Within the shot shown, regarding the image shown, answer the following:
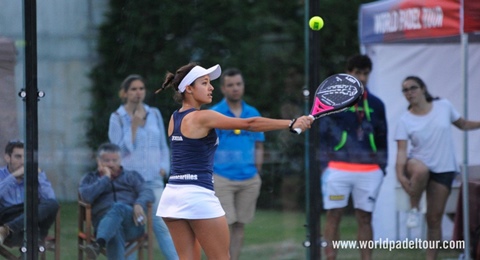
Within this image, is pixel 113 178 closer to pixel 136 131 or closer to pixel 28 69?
pixel 136 131

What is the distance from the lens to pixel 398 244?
8023 mm

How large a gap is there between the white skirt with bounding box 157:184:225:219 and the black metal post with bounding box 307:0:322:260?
2.03 metres

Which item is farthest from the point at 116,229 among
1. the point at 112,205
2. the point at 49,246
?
the point at 49,246

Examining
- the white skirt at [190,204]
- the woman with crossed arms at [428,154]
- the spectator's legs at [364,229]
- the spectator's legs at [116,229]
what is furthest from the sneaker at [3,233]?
the woman with crossed arms at [428,154]

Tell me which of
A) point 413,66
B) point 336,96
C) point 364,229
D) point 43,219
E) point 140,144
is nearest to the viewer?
point 336,96

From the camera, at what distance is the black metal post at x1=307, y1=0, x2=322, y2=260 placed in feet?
25.6

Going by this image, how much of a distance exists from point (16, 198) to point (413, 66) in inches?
138

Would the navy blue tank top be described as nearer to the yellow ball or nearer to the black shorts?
the yellow ball

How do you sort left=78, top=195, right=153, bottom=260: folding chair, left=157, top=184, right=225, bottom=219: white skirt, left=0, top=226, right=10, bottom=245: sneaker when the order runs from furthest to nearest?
left=78, top=195, right=153, bottom=260: folding chair < left=0, top=226, right=10, bottom=245: sneaker < left=157, top=184, right=225, bottom=219: white skirt

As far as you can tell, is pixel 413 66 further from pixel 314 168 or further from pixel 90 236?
pixel 90 236

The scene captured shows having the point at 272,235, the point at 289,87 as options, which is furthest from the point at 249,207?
the point at 289,87

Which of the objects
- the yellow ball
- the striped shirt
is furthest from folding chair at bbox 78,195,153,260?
the yellow ball

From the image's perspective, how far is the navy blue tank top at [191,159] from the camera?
590 centimetres

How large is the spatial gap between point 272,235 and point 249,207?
12.3 inches
